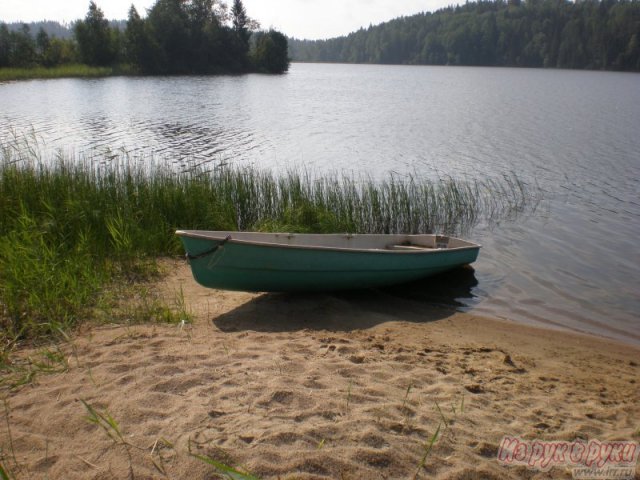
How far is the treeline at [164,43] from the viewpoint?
5462cm

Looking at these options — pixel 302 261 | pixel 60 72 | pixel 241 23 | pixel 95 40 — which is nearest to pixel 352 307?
pixel 302 261

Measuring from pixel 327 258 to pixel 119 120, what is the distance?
756 inches

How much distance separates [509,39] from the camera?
345ft

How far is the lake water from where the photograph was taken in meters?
8.20

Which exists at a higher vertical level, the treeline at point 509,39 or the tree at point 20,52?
the treeline at point 509,39

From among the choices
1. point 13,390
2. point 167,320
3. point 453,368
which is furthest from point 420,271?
point 13,390

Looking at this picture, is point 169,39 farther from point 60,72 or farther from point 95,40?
point 60,72

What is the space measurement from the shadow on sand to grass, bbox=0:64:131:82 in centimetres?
4599

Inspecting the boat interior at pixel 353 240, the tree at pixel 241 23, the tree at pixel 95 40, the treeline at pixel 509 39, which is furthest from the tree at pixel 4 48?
the treeline at pixel 509 39

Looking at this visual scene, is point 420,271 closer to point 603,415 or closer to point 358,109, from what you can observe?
point 603,415

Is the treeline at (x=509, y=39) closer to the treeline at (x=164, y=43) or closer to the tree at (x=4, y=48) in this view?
the treeline at (x=164, y=43)

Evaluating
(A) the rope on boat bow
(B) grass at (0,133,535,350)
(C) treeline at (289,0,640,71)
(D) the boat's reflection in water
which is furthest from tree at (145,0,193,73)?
(A) the rope on boat bow

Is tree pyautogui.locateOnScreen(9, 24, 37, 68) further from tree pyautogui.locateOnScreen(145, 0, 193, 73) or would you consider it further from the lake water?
the lake water

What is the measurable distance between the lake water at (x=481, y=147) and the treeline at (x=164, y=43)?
21.6m
